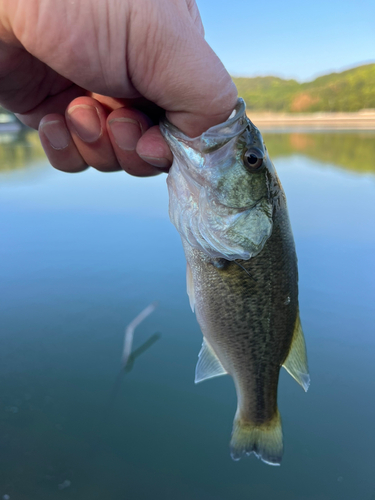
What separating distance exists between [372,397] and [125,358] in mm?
3196

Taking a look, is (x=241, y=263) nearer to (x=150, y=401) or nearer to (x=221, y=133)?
(x=221, y=133)

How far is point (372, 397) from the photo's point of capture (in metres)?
3.87

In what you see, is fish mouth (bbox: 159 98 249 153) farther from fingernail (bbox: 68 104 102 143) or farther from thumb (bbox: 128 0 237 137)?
fingernail (bbox: 68 104 102 143)

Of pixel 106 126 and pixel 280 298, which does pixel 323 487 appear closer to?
pixel 280 298

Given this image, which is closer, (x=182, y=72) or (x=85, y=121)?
(x=182, y=72)

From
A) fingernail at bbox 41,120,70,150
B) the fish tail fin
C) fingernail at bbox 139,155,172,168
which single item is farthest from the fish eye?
the fish tail fin

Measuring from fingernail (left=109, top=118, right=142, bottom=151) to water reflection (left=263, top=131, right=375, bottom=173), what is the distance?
60.9 feet

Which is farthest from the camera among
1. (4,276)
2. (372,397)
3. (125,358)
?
(4,276)

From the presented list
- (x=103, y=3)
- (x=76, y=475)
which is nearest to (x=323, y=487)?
(x=76, y=475)

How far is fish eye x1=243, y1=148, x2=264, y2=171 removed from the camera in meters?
1.26

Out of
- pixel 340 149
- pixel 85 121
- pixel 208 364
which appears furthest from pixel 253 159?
pixel 340 149

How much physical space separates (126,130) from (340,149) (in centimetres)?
2731

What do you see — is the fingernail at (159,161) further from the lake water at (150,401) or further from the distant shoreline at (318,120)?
the distant shoreline at (318,120)

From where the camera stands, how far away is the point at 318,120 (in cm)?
4759
